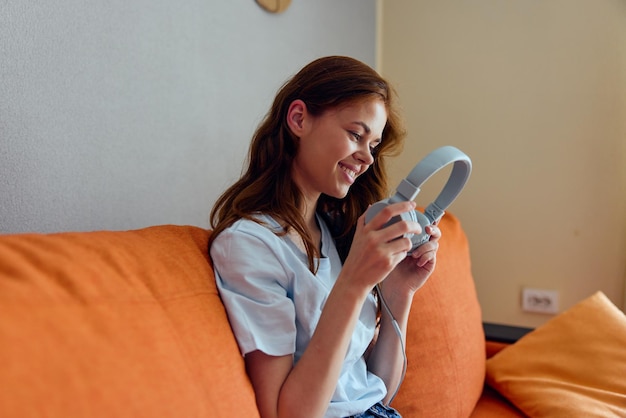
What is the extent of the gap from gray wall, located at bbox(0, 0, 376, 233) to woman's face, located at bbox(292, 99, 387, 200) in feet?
1.13

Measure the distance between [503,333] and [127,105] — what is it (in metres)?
1.29

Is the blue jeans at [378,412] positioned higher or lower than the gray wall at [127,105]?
lower

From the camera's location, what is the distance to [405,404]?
133cm

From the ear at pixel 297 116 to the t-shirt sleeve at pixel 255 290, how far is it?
230mm

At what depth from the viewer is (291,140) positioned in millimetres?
1131

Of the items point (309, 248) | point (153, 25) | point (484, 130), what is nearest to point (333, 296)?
point (309, 248)

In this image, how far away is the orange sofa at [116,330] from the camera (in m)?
0.57

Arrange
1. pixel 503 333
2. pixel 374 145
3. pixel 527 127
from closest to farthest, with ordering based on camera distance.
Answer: pixel 374 145 → pixel 503 333 → pixel 527 127

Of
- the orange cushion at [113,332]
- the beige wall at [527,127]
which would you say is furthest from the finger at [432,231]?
the beige wall at [527,127]

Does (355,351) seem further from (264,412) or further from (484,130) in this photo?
(484,130)

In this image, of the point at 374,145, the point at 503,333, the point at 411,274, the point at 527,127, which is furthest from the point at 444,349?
the point at 527,127

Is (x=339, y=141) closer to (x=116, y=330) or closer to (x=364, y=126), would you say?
(x=364, y=126)

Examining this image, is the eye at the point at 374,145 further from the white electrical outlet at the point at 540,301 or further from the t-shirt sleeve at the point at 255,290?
the white electrical outlet at the point at 540,301

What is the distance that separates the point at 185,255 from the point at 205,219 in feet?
1.74
